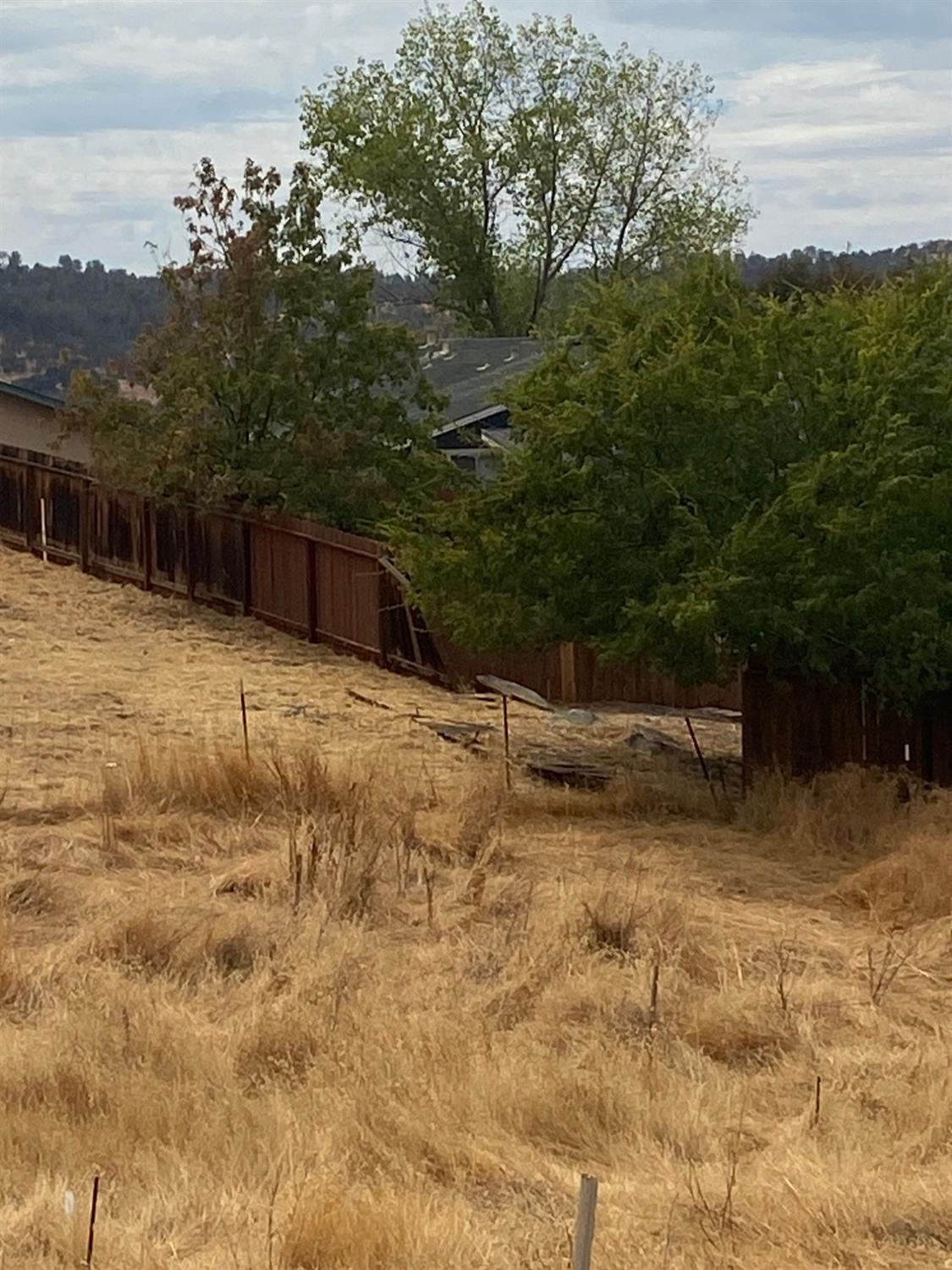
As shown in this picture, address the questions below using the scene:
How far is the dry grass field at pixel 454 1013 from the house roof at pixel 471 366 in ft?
68.3

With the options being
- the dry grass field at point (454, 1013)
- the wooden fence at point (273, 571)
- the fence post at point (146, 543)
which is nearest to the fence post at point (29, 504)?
the wooden fence at point (273, 571)

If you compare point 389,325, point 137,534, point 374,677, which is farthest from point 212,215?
point 374,677

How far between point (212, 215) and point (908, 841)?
17.6 meters

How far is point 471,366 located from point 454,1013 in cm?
3373

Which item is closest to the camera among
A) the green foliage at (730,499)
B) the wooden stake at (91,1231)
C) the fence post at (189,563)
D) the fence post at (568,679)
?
the wooden stake at (91,1231)

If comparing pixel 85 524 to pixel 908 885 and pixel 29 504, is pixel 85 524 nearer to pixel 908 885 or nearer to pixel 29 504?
pixel 29 504

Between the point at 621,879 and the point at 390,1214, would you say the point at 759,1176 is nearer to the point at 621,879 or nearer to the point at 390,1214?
the point at 390,1214

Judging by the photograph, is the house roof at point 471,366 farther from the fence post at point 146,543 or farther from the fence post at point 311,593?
the fence post at point 311,593

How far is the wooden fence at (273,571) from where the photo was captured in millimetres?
24297

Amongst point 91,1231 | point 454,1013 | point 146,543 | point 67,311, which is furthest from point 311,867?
point 67,311

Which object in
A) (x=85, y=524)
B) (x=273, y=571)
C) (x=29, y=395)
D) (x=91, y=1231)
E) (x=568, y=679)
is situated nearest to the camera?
(x=91, y=1231)

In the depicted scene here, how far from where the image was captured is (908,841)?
13.3m

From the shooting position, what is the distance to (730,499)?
1669cm

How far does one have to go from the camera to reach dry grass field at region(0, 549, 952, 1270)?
5918 millimetres
